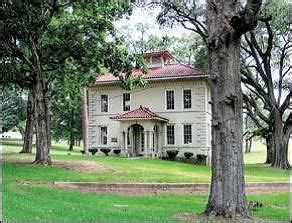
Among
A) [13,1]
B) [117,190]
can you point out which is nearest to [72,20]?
[13,1]

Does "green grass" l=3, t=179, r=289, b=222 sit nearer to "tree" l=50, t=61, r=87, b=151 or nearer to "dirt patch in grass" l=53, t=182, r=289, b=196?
"dirt patch in grass" l=53, t=182, r=289, b=196

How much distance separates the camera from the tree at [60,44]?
23453mm

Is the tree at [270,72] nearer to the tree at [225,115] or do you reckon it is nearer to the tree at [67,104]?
the tree at [67,104]

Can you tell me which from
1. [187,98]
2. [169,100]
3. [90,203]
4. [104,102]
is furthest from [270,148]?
[90,203]

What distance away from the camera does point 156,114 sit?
1596 inches

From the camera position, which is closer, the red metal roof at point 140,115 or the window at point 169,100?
the red metal roof at point 140,115

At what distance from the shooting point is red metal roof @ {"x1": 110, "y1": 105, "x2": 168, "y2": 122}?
38.8 metres

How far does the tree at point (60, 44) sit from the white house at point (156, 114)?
47.0 feet

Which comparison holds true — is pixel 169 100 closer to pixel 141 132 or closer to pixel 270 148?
pixel 141 132

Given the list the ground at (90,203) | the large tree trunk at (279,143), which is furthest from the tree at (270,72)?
the ground at (90,203)

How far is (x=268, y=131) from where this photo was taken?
140 ft

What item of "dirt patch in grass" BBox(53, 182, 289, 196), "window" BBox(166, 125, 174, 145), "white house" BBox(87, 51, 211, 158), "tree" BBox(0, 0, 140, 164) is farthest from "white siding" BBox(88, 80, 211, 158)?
"dirt patch in grass" BBox(53, 182, 289, 196)

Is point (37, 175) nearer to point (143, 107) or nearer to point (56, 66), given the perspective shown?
point (56, 66)

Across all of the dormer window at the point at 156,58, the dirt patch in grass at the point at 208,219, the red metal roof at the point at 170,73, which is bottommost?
the dirt patch in grass at the point at 208,219
